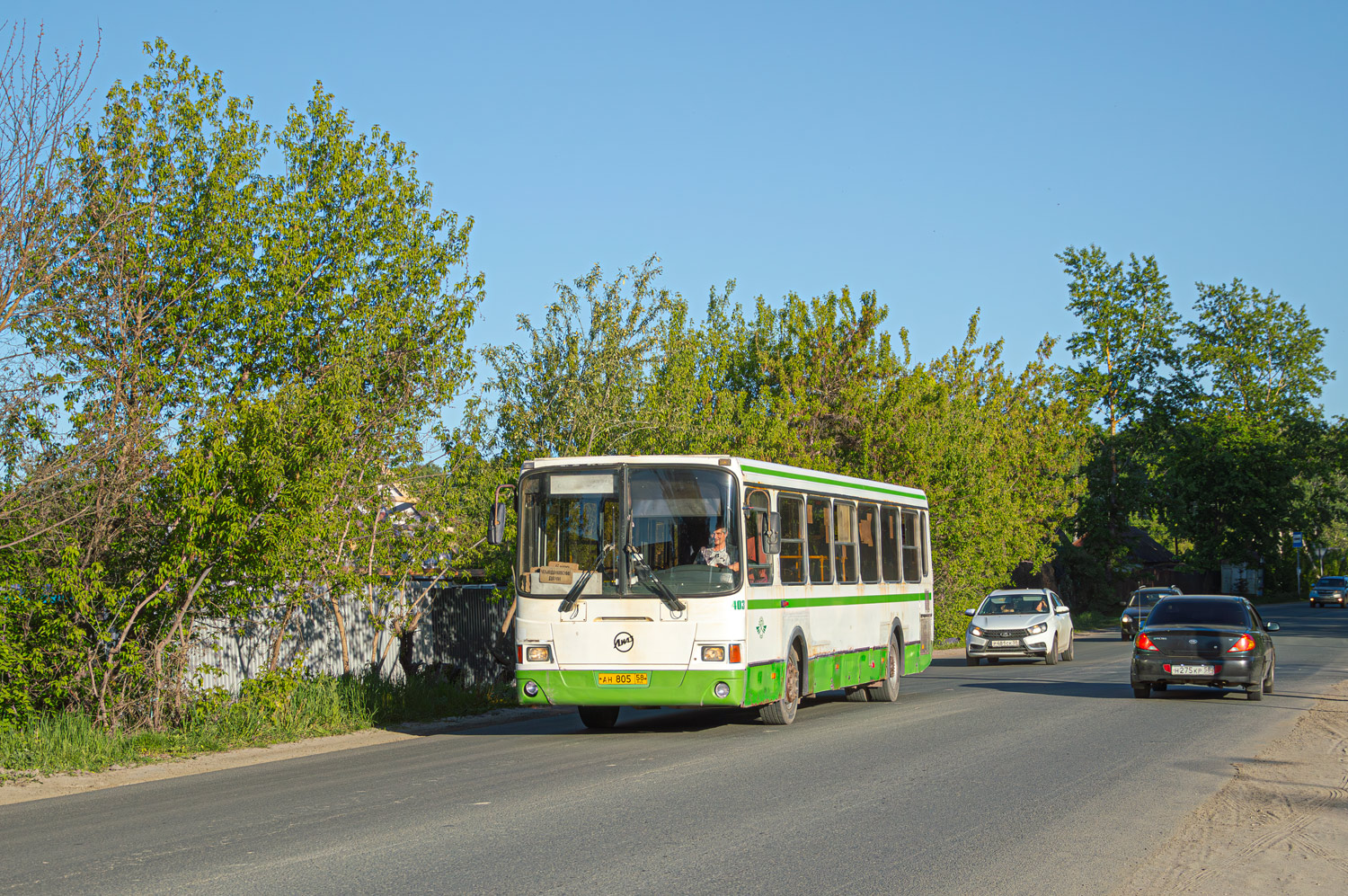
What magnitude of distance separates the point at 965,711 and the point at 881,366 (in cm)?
2169

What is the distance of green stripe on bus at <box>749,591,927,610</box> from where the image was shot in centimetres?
1533

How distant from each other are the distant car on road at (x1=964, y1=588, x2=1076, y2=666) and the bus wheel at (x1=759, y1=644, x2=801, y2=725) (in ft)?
45.9

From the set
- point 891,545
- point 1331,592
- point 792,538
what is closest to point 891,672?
point 891,545

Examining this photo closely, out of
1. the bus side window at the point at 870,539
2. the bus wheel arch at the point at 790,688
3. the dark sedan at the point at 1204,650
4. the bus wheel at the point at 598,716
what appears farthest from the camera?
the dark sedan at the point at 1204,650

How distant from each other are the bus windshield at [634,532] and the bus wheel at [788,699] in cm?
215

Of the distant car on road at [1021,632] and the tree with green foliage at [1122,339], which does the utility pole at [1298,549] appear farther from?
the distant car on road at [1021,632]

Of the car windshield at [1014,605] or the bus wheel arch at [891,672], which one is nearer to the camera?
the bus wheel arch at [891,672]

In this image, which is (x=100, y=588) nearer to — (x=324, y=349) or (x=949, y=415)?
(x=324, y=349)

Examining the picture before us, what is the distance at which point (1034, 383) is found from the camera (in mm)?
55156

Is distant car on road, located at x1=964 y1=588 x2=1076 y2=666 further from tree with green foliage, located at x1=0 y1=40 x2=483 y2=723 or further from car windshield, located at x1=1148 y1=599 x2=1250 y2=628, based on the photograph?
tree with green foliage, located at x1=0 y1=40 x2=483 y2=723

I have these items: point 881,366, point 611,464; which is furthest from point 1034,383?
point 611,464

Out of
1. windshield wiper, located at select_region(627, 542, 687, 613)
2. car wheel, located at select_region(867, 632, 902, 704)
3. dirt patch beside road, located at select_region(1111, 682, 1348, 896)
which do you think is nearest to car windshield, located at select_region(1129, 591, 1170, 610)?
car wheel, located at select_region(867, 632, 902, 704)

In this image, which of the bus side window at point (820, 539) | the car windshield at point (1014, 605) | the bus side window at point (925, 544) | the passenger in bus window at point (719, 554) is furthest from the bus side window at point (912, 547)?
the car windshield at point (1014, 605)

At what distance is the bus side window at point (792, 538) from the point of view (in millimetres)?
16047
